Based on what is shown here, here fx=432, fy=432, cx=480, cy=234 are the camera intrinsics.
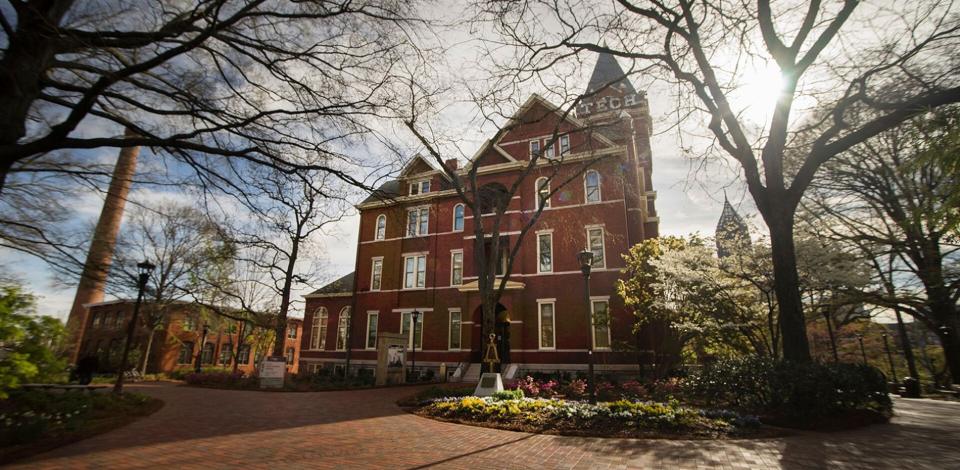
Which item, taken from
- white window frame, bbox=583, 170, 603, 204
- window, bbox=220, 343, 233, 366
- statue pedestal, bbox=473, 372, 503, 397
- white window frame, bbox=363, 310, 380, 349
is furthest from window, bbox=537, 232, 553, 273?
window, bbox=220, 343, 233, 366

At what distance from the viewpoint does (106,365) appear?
117ft

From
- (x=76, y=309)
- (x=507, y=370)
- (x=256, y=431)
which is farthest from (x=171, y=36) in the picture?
(x=76, y=309)

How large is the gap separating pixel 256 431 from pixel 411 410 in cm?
443

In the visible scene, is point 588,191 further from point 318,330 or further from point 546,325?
point 318,330

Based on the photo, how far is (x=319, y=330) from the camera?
107 feet

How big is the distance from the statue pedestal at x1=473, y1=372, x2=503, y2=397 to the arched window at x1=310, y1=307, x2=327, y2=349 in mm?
21705

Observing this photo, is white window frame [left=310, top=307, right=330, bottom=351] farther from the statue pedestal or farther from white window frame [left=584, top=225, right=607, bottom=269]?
the statue pedestal

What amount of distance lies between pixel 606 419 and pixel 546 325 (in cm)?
1521

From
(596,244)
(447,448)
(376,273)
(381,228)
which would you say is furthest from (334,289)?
(447,448)

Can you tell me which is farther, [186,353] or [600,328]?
[186,353]

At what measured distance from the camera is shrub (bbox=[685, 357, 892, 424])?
29.1 ft

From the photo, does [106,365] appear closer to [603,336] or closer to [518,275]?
[518,275]

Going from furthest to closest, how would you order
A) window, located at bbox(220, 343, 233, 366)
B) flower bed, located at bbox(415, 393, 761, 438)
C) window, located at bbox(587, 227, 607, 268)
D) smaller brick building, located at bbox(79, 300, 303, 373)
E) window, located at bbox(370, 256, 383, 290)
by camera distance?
window, located at bbox(220, 343, 233, 366) < smaller brick building, located at bbox(79, 300, 303, 373) < window, located at bbox(370, 256, 383, 290) < window, located at bbox(587, 227, 607, 268) < flower bed, located at bbox(415, 393, 761, 438)

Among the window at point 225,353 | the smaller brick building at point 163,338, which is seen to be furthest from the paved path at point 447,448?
the window at point 225,353
